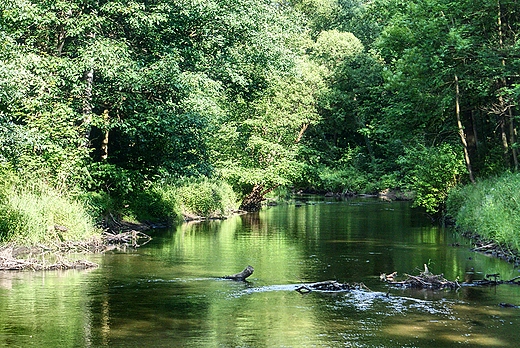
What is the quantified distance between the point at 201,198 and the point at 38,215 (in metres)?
14.4

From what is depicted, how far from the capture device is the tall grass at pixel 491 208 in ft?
61.3

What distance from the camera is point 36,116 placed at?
2083cm

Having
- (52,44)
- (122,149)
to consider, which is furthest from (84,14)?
(122,149)

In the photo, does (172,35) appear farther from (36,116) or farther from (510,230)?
(510,230)

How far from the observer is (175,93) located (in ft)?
80.5

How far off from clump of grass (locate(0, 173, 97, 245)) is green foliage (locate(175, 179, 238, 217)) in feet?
35.0

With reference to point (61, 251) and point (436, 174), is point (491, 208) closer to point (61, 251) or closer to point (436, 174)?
point (436, 174)

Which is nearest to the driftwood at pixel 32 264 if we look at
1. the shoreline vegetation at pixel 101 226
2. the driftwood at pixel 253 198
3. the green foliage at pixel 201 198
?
the shoreline vegetation at pixel 101 226

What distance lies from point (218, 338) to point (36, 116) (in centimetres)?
1281

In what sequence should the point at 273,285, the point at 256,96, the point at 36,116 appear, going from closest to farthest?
the point at 273,285
the point at 36,116
the point at 256,96

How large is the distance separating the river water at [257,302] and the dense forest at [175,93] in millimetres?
3488

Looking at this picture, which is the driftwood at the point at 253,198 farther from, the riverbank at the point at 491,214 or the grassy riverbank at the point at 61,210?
the riverbank at the point at 491,214

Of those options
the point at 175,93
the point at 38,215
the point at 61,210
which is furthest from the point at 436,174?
the point at 38,215

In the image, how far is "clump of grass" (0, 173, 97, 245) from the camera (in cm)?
1788
